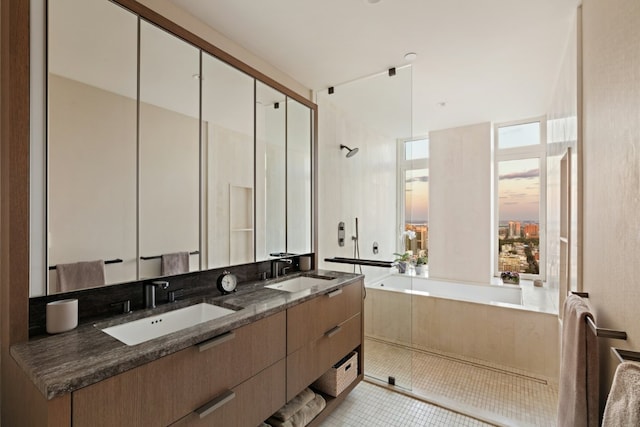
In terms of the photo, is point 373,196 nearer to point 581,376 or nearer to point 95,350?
point 581,376

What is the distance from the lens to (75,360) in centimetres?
96

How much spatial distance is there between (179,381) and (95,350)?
12.5 inches

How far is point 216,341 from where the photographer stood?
49.4 inches

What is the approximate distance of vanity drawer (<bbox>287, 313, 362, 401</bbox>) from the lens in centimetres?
172

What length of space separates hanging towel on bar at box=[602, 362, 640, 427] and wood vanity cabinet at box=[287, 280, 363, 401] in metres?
1.33

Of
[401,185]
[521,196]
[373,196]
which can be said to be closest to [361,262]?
[373,196]

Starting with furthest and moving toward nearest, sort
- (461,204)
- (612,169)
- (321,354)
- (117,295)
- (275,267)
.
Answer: (461,204) < (275,267) < (321,354) < (117,295) < (612,169)

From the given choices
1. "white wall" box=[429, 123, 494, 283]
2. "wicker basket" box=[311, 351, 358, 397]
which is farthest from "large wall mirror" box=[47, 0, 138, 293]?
"white wall" box=[429, 123, 494, 283]

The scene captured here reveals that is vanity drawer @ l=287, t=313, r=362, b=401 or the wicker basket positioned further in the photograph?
the wicker basket

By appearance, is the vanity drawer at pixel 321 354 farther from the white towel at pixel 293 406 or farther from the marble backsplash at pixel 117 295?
the marble backsplash at pixel 117 295

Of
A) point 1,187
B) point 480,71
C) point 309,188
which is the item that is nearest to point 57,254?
point 1,187

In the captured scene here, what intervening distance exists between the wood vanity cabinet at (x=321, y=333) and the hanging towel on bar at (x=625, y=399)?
4.35 feet

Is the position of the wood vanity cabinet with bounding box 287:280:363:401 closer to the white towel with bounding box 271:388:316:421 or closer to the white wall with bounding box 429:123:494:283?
the white towel with bounding box 271:388:316:421

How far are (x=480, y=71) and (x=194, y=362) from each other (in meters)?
2.98
